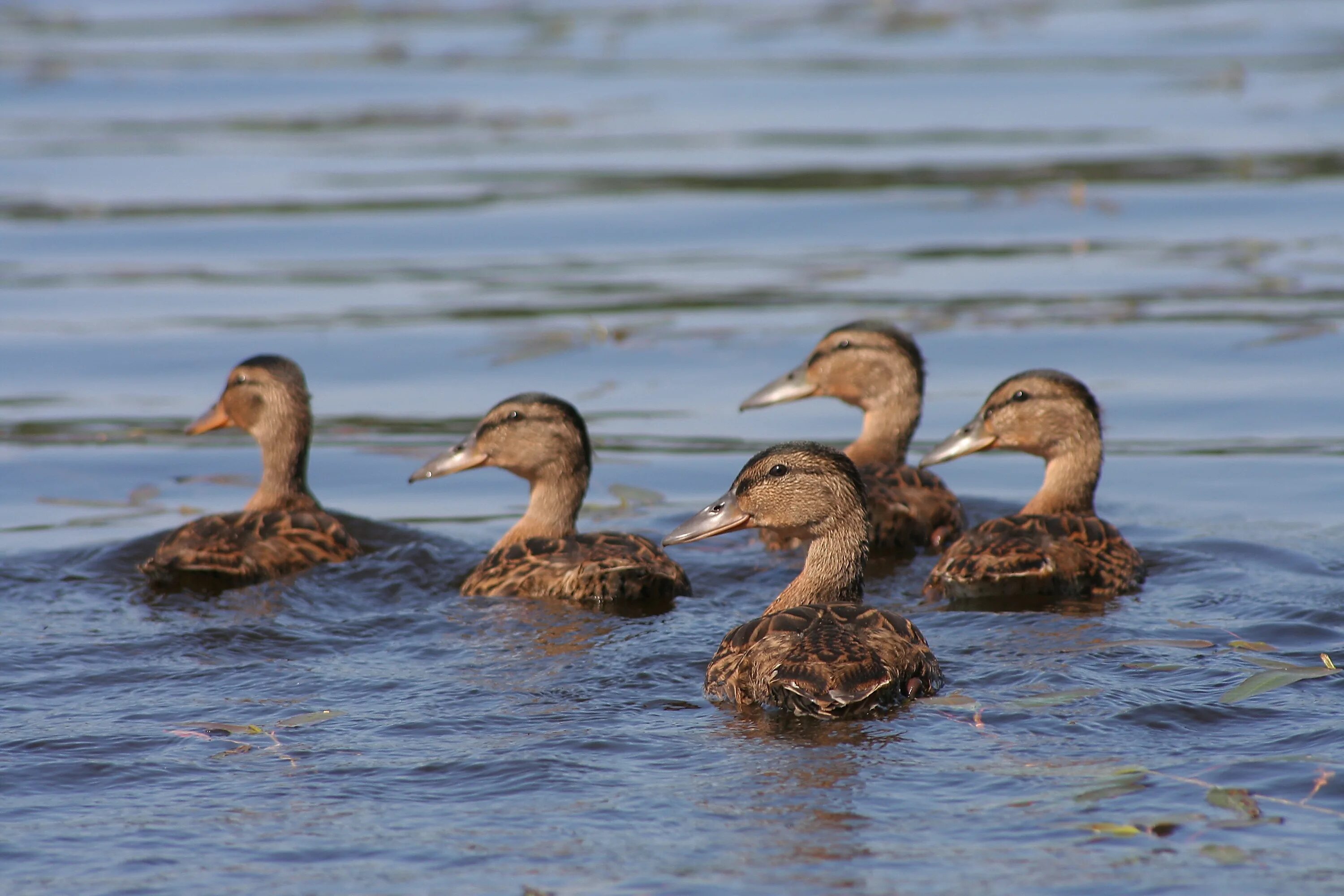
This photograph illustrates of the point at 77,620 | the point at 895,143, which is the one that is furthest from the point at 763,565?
the point at 895,143

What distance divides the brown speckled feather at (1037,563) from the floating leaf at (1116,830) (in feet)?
9.95

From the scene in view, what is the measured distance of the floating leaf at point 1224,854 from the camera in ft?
17.3

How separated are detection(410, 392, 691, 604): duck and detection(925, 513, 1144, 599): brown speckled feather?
49.2 inches

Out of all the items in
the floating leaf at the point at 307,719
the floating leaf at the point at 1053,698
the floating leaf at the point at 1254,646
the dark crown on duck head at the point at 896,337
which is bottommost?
the floating leaf at the point at 307,719

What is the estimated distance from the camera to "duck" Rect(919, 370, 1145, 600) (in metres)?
8.55

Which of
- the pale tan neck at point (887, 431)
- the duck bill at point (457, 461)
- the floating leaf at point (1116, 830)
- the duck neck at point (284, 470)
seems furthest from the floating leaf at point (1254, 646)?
the duck neck at point (284, 470)

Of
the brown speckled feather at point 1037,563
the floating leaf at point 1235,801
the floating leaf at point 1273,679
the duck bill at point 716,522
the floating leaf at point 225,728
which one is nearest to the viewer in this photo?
the floating leaf at point 1235,801

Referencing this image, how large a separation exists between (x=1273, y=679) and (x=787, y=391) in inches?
193

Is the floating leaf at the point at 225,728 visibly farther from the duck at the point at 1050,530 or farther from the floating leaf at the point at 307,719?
the duck at the point at 1050,530

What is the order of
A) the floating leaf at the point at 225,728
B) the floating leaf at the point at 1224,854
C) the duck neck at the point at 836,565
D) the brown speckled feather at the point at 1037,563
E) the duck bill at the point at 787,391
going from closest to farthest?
the floating leaf at the point at 1224,854 → the floating leaf at the point at 225,728 → the duck neck at the point at 836,565 → the brown speckled feather at the point at 1037,563 → the duck bill at the point at 787,391

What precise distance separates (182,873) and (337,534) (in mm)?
4179

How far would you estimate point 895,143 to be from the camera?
21.0m

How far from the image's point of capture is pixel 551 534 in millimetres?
9703

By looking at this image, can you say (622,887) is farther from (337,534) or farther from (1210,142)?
(1210,142)
